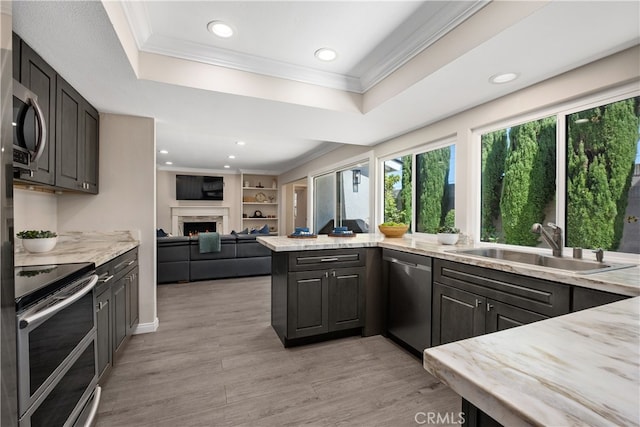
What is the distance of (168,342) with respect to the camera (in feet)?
8.82

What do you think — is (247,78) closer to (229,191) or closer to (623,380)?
(623,380)

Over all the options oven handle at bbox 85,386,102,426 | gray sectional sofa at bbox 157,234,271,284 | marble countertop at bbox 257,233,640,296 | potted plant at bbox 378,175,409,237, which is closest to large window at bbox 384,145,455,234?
potted plant at bbox 378,175,409,237

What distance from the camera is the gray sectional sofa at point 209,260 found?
4.81 meters

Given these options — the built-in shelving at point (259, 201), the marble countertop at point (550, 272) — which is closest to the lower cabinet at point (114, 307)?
the marble countertop at point (550, 272)

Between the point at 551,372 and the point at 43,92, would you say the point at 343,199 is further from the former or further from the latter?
the point at 551,372

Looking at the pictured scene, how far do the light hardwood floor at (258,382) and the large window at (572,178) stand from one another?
58.2 inches

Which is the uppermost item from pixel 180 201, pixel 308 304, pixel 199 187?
pixel 199 187

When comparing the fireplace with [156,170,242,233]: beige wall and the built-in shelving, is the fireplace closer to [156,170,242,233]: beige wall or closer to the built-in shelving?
[156,170,242,233]: beige wall

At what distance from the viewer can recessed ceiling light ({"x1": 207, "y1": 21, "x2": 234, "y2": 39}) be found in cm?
197

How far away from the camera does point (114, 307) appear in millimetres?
2133

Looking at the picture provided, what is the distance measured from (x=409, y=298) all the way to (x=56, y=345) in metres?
2.30

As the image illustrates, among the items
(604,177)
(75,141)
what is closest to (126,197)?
(75,141)

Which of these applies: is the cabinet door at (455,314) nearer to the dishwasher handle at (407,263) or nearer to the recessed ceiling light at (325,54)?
the dishwasher handle at (407,263)

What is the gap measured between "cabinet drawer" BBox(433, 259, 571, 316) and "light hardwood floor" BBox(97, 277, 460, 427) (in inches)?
28.6
